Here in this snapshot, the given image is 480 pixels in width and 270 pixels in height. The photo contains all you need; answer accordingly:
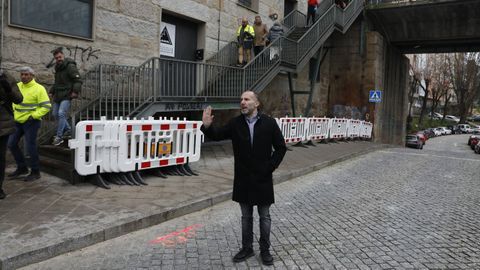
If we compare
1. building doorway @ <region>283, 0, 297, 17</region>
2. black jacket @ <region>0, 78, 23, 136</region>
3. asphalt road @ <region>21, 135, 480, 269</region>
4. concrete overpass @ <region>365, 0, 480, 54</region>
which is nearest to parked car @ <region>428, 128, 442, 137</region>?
concrete overpass @ <region>365, 0, 480, 54</region>

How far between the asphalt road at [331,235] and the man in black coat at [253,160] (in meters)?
0.32

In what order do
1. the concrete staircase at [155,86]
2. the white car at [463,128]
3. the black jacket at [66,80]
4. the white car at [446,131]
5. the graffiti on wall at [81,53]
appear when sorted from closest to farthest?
the black jacket at [66,80] → the concrete staircase at [155,86] → the graffiti on wall at [81,53] → the white car at [446,131] → the white car at [463,128]

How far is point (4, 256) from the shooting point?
352 cm

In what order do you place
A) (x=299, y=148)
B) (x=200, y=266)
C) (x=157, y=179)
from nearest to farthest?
(x=200, y=266) → (x=157, y=179) → (x=299, y=148)

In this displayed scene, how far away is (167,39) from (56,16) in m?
3.65

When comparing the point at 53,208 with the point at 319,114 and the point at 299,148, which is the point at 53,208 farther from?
the point at 319,114

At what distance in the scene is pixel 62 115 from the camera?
720 centimetres

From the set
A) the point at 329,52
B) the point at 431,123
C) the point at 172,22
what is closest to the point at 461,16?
the point at 329,52

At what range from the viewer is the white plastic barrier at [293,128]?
1232 centimetres

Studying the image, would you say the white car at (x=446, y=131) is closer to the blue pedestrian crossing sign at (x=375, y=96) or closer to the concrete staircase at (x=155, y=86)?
the blue pedestrian crossing sign at (x=375, y=96)

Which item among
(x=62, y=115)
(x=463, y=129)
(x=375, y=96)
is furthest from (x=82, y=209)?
(x=463, y=129)

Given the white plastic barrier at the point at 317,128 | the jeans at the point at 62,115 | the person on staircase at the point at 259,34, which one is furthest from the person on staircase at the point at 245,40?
the jeans at the point at 62,115

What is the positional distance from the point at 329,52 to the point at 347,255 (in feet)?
65.3

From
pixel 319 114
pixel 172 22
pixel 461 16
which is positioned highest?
pixel 461 16
